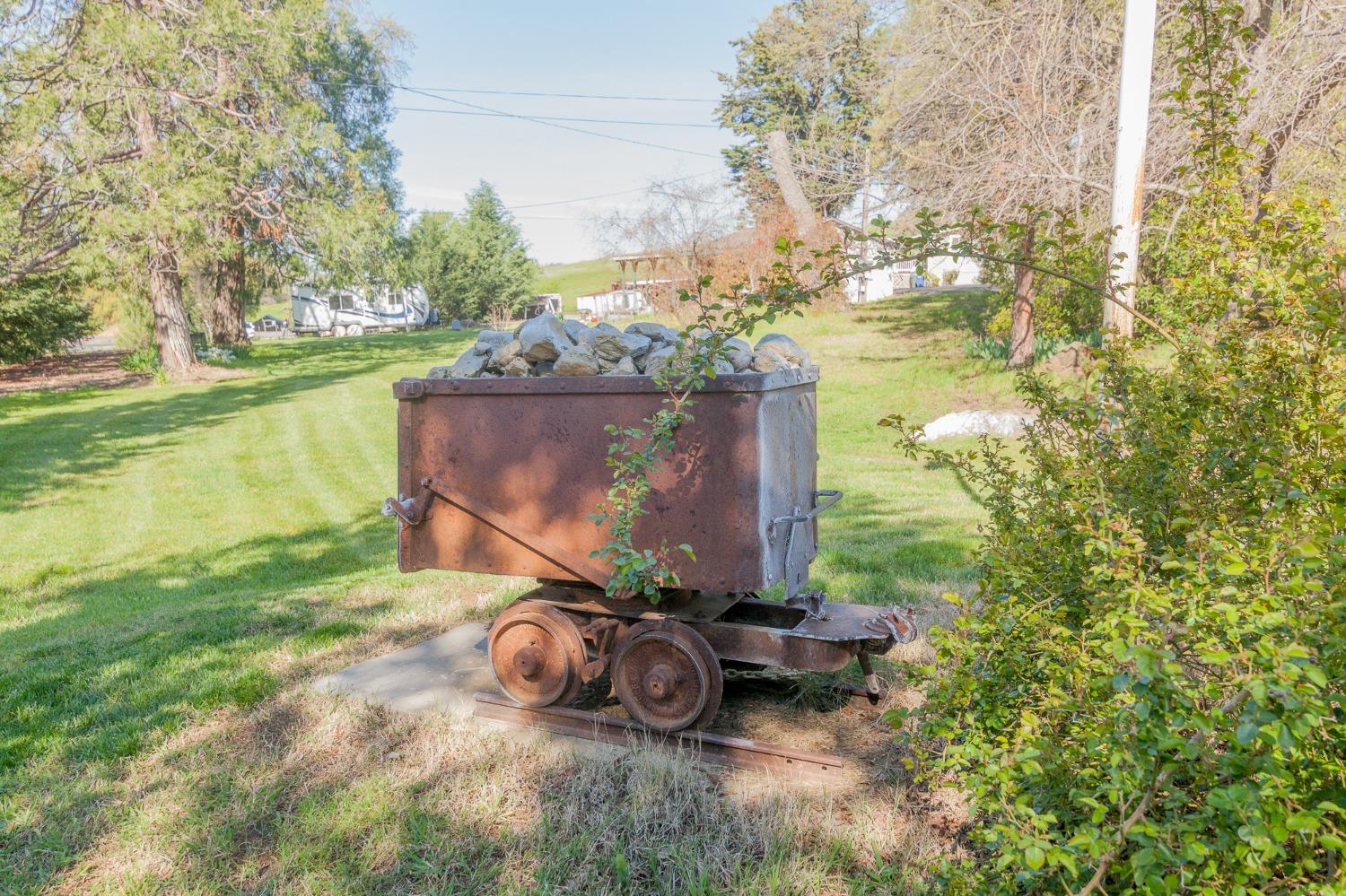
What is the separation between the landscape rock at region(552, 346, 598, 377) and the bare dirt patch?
2035 centimetres

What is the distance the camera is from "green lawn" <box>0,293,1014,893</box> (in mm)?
3059

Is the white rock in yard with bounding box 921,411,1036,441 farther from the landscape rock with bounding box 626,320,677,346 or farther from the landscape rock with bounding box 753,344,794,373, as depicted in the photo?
the landscape rock with bounding box 753,344,794,373

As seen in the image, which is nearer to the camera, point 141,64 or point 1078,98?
point 1078,98

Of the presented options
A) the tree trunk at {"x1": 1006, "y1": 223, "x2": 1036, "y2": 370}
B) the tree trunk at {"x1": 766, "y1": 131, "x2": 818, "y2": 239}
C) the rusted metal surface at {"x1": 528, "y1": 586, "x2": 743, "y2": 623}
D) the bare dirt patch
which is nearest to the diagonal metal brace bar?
the rusted metal surface at {"x1": 528, "y1": 586, "x2": 743, "y2": 623}

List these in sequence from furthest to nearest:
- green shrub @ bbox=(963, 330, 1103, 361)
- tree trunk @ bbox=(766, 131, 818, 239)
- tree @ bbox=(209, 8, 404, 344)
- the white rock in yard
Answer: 1. tree trunk @ bbox=(766, 131, 818, 239)
2. tree @ bbox=(209, 8, 404, 344)
3. green shrub @ bbox=(963, 330, 1103, 361)
4. the white rock in yard

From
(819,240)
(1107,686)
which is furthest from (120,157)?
(1107,686)

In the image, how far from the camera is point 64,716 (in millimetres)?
4250

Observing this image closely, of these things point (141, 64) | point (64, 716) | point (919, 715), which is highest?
point (141, 64)

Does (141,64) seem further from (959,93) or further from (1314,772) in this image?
(1314,772)

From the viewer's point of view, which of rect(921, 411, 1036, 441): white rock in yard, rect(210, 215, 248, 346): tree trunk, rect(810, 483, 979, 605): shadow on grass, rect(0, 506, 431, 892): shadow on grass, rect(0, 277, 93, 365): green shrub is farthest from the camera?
rect(210, 215, 248, 346): tree trunk

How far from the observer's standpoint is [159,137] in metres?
17.4

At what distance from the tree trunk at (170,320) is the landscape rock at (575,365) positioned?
60.7ft

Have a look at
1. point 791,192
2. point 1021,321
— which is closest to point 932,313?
point 791,192

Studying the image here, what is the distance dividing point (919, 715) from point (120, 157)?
18968 millimetres
